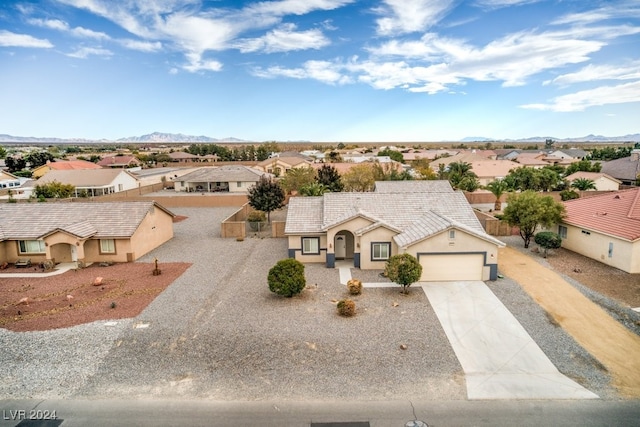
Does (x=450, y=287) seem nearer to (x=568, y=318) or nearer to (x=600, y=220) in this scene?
(x=568, y=318)

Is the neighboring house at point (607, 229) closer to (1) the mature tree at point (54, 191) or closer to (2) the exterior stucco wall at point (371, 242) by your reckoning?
(2) the exterior stucco wall at point (371, 242)

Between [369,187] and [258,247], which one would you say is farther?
[369,187]

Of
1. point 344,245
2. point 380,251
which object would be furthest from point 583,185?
point 344,245

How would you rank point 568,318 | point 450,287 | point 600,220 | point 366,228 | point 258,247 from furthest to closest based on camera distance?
point 258,247 < point 600,220 < point 366,228 < point 450,287 < point 568,318

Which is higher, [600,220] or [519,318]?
[600,220]

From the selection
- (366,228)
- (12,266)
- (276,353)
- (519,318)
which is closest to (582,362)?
(519,318)

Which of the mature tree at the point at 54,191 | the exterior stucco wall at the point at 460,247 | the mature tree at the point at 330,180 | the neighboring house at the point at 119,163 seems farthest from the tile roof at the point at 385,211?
the neighboring house at the point at 119,163
